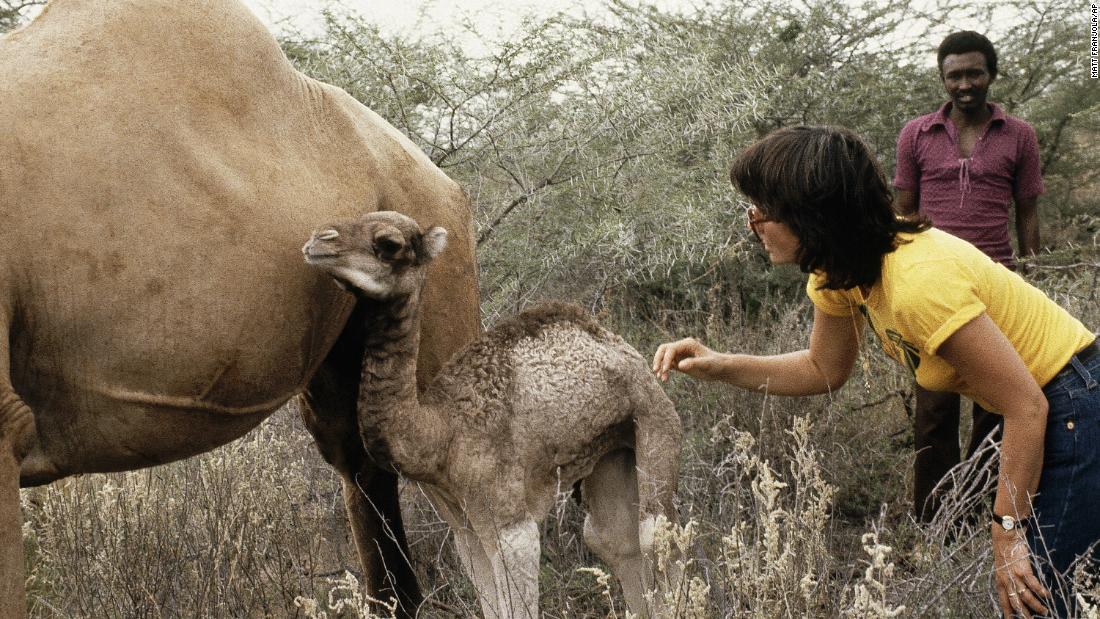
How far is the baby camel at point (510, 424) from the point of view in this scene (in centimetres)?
316

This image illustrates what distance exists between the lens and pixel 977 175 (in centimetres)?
538

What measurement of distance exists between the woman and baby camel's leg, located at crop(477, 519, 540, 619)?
1092 mm

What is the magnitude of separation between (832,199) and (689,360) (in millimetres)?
792

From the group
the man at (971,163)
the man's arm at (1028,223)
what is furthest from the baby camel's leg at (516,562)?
the man's arm at (1028,223)

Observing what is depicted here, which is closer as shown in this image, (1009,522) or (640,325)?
(1009,522)

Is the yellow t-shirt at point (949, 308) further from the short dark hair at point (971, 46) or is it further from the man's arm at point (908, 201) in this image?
the short dark hair at point (971, 46)

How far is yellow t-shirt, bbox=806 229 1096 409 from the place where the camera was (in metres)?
2.74

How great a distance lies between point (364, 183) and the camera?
339cm

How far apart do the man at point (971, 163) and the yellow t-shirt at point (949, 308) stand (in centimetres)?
218

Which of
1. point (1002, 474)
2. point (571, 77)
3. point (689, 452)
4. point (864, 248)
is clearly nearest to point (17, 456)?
point (864, 248)
